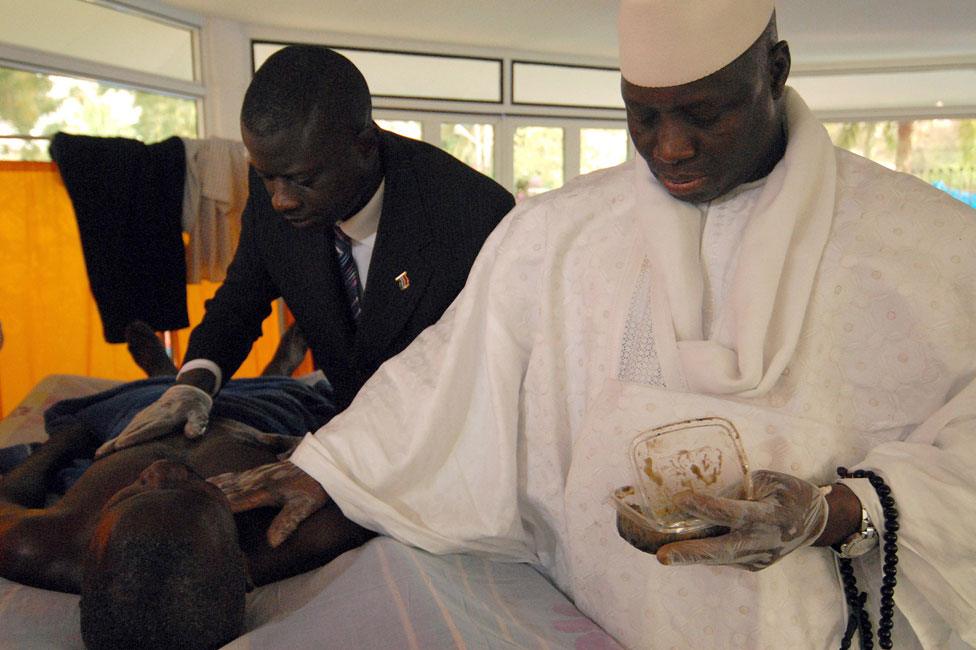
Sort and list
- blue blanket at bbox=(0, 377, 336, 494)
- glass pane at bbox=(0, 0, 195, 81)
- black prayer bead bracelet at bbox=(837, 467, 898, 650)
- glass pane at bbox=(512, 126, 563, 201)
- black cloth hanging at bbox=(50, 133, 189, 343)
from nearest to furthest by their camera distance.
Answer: black prayer bead bracelet at bbox=(837, 467, 898, 650) < blue blanket at bbox=(0, 377, 336, 494) < black cloth hanging at bbox=(50, 133, 189, 343) < glass pane at bbox=(0, 0, 195, 81) < glass pane at bbox=(512, 126, 563, 201)

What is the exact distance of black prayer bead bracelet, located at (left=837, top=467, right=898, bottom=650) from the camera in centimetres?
107

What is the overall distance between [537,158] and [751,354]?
28.2 feet

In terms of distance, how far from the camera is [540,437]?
1448 mm

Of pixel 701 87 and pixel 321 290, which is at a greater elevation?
pixel 701 87

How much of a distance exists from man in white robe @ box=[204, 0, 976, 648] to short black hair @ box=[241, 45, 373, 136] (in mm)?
635

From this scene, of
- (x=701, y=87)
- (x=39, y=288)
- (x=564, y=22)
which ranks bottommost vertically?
(x=39, y=288)

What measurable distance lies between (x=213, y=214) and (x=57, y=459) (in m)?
1.86

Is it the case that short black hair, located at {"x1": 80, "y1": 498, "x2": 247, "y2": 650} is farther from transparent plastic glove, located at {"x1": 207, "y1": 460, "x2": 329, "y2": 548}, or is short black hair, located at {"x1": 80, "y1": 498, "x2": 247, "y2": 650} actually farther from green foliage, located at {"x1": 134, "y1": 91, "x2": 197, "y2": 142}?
green foliage, located at {"x1": 134, "y1": 91, "x2": 197, "y2": 142}

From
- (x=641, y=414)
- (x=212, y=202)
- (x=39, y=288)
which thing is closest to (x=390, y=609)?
(x=641, y=414)

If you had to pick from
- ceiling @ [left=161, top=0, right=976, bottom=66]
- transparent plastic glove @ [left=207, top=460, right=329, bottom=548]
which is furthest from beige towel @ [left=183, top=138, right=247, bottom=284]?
ceiling @ [left=161, top=0, right=976, bottom=66]

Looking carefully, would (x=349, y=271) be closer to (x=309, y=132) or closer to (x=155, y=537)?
(x=309, y=132)

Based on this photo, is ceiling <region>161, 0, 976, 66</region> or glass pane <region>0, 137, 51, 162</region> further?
ceiling <region>161, 0, 976, 66</region>

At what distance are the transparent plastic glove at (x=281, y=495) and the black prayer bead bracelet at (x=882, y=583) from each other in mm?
856

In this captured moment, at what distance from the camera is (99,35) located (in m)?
5.91
